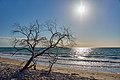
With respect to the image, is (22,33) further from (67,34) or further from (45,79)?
(45,79)

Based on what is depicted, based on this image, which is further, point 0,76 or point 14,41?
point 14,41

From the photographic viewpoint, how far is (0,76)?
11.9 meters

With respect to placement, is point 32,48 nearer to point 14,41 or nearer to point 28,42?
point 28,42

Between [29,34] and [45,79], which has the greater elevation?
[29,34]

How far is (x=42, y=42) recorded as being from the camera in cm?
1576

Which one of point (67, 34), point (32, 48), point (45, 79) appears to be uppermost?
point (67, 34)

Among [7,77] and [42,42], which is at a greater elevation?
[42,42]

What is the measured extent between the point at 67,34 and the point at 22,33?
3504mm

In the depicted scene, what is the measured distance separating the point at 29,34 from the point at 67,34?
2.94m

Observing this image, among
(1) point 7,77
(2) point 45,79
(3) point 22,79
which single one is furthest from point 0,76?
(2) point 45,79

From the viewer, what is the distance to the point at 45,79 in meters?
12.3

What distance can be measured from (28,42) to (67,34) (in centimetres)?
308

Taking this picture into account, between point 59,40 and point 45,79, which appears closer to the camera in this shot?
point 45,79

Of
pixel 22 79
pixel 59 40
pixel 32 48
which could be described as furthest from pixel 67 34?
pixel 22 79
